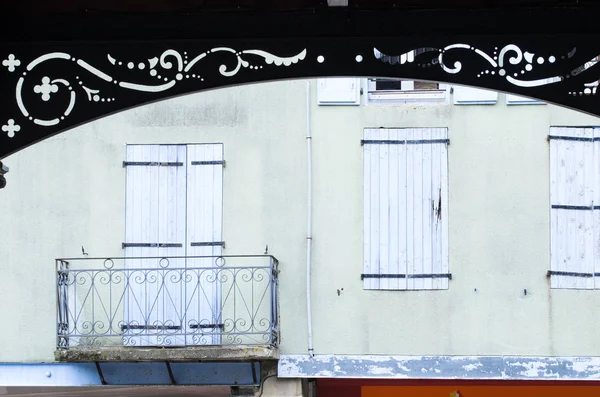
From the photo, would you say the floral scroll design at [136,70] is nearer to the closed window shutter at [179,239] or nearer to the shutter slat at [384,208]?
the closed window shutter at [179,239]

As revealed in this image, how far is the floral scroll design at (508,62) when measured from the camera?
3.71 m

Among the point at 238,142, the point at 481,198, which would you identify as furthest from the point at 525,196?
the point at 238,142

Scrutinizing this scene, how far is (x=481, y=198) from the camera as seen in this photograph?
13.3 m

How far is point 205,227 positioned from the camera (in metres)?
13.3

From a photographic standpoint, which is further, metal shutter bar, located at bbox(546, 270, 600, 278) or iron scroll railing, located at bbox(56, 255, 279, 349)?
iron scroll railing, located at bbox(56, 255, 279, 349)

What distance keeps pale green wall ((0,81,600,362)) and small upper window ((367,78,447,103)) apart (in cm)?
11

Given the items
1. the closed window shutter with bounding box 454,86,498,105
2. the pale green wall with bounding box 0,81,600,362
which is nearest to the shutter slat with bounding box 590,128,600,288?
the pale green wall with bounding box 0,81,600,362

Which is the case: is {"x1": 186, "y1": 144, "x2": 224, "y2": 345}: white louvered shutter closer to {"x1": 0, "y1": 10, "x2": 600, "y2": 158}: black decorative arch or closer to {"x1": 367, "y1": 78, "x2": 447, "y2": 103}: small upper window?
{"x1": 367, "y1": 78, "x2": 447, "y2": 103}: small upper window

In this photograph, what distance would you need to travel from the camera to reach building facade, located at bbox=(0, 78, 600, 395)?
13156mm

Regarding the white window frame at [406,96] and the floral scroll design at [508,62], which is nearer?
the floral scroll design at [508,62]

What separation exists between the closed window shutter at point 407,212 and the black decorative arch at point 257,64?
9496mm

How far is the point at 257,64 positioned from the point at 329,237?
9634mm

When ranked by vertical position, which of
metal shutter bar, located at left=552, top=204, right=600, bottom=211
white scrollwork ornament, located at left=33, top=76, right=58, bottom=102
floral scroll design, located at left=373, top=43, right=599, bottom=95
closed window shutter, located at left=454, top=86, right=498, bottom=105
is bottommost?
metal shutter bar, located at left=552, top=204, right=600, bottom=211

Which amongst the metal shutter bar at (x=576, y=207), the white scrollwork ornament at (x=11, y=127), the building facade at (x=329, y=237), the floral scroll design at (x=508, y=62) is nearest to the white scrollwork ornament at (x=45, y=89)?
the white scrollwork ornament at (x=11, y=127)
